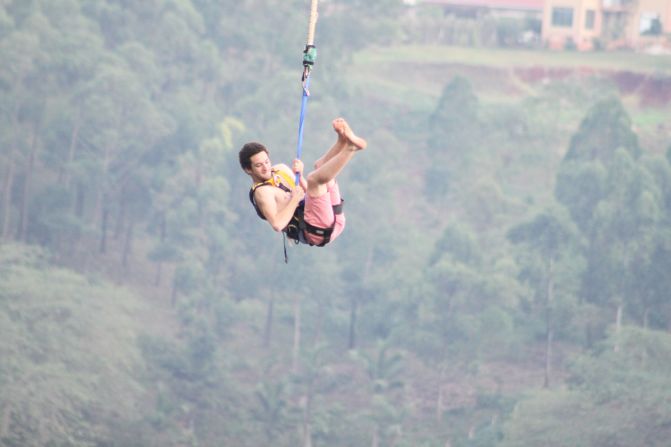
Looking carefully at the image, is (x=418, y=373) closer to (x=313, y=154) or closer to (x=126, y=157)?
(x=313, y=154)

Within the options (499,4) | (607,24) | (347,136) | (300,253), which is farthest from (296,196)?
(499,4)

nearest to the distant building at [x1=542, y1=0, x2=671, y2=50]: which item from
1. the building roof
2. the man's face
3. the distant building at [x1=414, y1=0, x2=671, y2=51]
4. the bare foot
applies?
the distant building at [x1=414, y1=0, x2=671, y2=51]

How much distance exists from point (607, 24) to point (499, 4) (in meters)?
6.01

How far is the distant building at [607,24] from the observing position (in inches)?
2275

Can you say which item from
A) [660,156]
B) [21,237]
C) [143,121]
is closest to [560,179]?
[660,156]

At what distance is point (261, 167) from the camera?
10.4 metres

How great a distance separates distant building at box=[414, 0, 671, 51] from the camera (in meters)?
57.8

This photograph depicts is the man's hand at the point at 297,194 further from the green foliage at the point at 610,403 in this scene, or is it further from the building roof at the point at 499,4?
the building roof at the point at 499,4

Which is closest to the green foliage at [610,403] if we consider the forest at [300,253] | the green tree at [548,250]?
the forest at [300,253]

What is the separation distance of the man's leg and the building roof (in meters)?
53.0

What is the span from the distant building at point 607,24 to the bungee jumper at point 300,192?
48.4 m

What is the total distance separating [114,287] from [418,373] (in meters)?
8.94

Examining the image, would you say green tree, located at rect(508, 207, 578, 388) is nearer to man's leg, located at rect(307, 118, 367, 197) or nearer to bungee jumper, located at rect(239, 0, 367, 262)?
bungee jumper, located at rect(239, 0, 367, 262)

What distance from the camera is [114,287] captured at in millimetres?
40062
